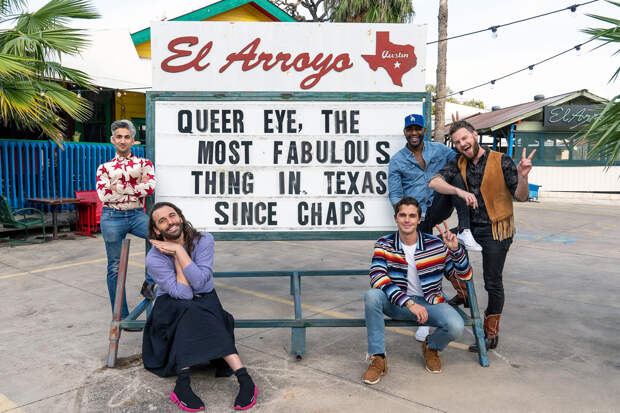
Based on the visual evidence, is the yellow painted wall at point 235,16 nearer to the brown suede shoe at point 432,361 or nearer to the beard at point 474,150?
the beard at point 474,150

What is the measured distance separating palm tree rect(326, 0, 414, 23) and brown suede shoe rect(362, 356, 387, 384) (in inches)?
728

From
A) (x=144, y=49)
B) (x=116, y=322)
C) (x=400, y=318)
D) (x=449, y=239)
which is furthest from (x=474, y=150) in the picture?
(x=144, y=49)

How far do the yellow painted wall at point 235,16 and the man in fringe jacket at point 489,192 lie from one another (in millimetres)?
12136

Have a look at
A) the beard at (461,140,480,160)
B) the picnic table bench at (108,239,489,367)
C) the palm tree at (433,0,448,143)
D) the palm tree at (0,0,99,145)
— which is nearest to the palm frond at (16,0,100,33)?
the palm tree at (0,0,99,145)

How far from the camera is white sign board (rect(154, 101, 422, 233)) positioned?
15.4ft

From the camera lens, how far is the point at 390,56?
186 inches

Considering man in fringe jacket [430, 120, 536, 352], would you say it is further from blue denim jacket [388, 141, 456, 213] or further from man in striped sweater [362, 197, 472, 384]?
man in striped sweater [362, 197, 472, 384]

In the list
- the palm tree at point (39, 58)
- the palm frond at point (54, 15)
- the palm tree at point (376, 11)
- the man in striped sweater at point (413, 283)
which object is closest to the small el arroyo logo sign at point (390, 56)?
the man in striped sweater at point (413, 283)

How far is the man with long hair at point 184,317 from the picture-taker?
341cm

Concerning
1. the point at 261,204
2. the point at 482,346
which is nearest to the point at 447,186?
the point at 482,346

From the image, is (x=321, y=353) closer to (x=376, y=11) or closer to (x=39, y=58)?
(x=39, y=58)

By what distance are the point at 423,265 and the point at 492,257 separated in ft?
2.33

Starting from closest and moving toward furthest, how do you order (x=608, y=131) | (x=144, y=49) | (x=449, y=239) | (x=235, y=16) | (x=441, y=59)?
(x=608, y=131) < (x=449, y=239) < (x=144, y=49) < (x=235, y=16) < (x=441, y=59)

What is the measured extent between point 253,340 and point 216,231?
1069mm
